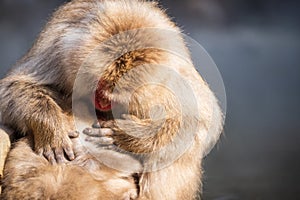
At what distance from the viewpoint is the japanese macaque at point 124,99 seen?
1914mm

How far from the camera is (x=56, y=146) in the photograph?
1.97 m

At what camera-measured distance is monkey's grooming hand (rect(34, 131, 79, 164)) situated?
1.94 metres

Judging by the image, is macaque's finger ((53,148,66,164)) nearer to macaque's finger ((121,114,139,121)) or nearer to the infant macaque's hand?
the infant macaque's hand

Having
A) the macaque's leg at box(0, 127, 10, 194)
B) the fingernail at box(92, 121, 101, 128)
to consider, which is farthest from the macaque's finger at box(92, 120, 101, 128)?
the macaque's leg at box(0, 127, 10, 194)

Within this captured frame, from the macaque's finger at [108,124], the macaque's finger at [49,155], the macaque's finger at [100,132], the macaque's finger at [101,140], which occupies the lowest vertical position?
the macaque's finger at [49,155]

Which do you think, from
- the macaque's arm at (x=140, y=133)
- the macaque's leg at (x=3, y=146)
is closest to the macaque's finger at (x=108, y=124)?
the macaque's arm at (x=140, y=133)

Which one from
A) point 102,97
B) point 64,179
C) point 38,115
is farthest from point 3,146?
point 102,97

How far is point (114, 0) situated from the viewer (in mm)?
2100

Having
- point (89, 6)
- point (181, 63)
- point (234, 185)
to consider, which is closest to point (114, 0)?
point (89, 6)

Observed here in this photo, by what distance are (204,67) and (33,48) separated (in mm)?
701

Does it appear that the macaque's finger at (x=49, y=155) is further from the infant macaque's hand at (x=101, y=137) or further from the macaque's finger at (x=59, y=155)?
the infant macaque's hand at (x=101, y=137)

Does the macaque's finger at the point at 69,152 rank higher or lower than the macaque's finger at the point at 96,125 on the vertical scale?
lower

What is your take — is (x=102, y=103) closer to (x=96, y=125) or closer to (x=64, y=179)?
(x=96, y=125)

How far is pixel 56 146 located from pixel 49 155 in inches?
1.5
